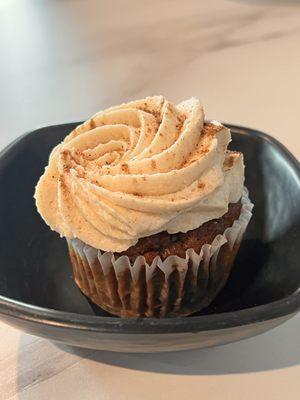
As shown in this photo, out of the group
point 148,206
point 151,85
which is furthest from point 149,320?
point 151,85

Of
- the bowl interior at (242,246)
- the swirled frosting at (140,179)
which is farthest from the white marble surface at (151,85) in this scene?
the swirled frosting at (140,179)

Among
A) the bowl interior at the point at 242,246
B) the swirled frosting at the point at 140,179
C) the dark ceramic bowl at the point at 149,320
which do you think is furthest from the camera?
the bowl interior at the point at 242,246

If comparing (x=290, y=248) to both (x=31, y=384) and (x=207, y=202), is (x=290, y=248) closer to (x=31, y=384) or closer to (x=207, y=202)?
(x=207, y=202)

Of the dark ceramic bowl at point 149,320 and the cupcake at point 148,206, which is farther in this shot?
the cupcake at point 148,206

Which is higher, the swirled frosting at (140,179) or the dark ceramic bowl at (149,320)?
the swirled frosting at (140,179)

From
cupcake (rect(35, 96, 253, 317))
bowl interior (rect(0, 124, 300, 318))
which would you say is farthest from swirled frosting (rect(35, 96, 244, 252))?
bowl interior (rect(0, 124, 300, 318))

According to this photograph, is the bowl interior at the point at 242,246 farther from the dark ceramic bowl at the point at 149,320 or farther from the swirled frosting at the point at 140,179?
the swirled frosting at the point at 140,179

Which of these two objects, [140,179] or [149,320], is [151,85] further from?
[149,320]

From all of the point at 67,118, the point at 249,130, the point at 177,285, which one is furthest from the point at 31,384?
the point at 67,118
